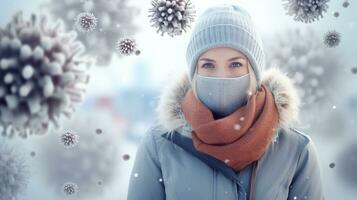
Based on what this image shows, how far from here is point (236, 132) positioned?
104cm

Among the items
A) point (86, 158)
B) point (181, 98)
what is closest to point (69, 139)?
point (86, 158)

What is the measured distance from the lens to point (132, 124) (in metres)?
1.69

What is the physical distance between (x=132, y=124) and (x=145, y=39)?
0.37 metres

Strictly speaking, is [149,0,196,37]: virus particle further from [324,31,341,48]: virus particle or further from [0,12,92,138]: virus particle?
[324,31,341,48]: virus particle

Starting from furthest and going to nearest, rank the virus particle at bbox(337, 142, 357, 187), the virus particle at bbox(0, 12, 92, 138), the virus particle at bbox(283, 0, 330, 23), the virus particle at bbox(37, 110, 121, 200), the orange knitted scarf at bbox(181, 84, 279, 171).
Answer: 1. the virus particle at bbox(337, 142, 357, 187)
2. the virus particle at bbox(37, 110, 121, 200)
3. the virus particle at bbox(283, 0, 330, 23)
4. the orange knitted scarf at bbox(181, 84, 279, 171)
5. the virus particle at bbox(0, 12, 92, 138)

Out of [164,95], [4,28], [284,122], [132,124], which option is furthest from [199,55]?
[132,124]

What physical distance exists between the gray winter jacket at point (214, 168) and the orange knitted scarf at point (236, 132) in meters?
0.04

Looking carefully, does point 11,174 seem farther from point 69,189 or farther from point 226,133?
point 226,133

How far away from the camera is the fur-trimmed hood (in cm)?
109

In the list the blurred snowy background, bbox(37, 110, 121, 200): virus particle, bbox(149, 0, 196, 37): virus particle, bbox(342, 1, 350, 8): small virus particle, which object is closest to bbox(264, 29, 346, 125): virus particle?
the blurred snowy background

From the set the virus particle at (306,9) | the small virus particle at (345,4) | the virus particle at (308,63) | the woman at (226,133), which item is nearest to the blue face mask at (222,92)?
the woman at (226,133)

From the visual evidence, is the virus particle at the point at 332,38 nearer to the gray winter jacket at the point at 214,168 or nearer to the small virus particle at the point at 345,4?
the small virus particle at the point at 345,4

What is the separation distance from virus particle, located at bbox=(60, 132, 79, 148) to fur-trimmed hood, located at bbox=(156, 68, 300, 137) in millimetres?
414

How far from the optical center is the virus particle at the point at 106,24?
1.45 meters
